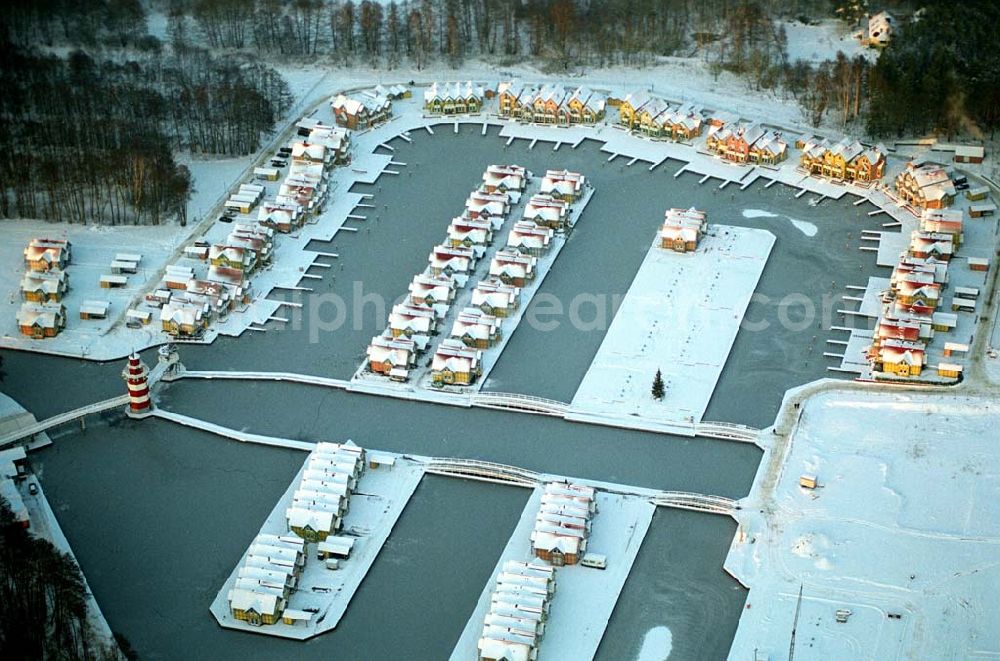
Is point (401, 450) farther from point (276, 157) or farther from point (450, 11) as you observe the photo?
point (450, 11)

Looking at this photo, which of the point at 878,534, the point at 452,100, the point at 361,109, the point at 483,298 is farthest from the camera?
the point at 452,100

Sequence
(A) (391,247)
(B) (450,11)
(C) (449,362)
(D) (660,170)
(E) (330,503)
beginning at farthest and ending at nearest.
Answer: (B) (450,11), (D) (660,170), (A) (391,247), (C) (449,362), (E) (330,503)

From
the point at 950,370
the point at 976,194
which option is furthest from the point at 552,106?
the point at 950,370

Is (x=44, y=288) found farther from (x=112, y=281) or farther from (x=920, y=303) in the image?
(x=920, y=303)

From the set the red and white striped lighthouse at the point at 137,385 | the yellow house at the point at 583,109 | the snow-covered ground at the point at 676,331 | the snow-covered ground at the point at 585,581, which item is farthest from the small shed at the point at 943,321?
the red and white striped lighthouse at the point at 137,385

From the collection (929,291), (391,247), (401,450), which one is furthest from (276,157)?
(929,291)

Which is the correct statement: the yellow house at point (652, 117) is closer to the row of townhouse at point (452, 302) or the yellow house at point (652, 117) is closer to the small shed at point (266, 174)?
the row of townhouse at point (452, 302)
